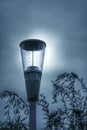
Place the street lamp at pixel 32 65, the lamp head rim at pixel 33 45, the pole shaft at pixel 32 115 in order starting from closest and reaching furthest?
the pole shaft at pixel 32 115
the street lamp at pixel 32 65
the lamp head rim at pixel 33 45

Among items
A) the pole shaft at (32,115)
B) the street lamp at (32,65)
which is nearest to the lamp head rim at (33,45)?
the street lamp at (32,65)

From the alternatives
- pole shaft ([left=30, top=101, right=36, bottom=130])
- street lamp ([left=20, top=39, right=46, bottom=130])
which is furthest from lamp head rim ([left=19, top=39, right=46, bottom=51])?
pole shaft ([left=30, top=101, right=36, bottom=130])

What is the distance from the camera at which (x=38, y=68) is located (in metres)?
5.48

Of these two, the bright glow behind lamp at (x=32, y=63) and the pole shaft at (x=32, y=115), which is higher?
the bright glow behind lamp at (x=32, y=63)

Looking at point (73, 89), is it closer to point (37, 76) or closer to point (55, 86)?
point (55, 86)

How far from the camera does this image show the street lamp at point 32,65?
5320mm

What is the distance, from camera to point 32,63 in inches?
215

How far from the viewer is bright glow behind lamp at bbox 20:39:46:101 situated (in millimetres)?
5344

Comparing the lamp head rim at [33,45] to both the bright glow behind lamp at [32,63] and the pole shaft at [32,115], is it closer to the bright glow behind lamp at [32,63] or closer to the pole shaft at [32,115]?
the bright glow behind lamp at [32,63]

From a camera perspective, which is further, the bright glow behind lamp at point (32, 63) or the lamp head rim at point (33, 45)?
the lamp head rim at point (33, 45)

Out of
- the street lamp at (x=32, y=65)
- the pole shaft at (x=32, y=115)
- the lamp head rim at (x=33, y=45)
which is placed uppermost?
the lamp head rim at (x=33, y=45)

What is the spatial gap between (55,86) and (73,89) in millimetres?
364

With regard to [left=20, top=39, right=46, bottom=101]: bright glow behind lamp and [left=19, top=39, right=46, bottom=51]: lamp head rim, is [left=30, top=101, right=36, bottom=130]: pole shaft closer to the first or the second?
[left=20, top=39, right=46, bottom=101]: bright glow behind lamp

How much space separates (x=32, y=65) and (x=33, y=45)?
1.19 feet
